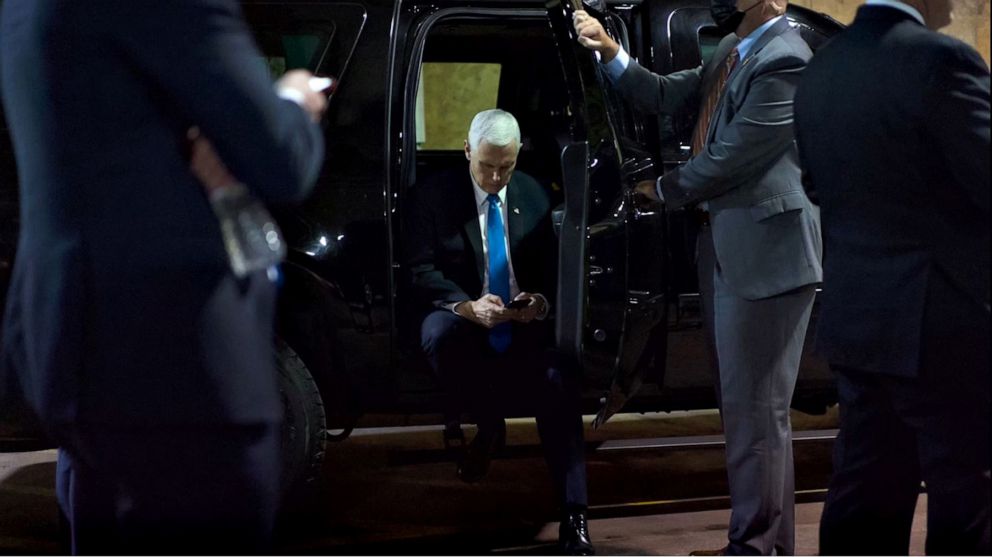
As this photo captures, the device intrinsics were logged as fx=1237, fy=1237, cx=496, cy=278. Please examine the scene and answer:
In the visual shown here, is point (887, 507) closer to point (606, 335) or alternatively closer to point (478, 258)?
point (606, 335)

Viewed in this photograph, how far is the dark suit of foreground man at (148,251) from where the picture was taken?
65.7 inches

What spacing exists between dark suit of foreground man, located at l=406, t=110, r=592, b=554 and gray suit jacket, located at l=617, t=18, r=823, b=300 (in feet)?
2.72

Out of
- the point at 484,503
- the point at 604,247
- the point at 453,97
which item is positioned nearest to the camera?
the point at 604,247

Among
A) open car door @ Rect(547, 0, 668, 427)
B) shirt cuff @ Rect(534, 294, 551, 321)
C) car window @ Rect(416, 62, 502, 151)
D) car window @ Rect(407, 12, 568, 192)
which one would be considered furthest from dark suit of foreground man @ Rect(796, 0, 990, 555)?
car window @ Rect(416, 62, 502, 151)

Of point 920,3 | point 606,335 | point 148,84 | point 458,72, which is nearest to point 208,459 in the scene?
point 148,84

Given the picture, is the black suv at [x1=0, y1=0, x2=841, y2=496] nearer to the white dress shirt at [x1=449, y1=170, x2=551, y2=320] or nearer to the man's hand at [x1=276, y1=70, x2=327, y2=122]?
the white dress shirt at [x1=449, y1=170, x2=551, y2=320]

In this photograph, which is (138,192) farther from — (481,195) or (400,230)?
(481,195)

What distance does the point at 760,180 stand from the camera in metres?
3.52

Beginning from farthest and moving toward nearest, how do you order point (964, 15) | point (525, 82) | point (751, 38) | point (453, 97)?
1. point (453, 97)
2. point (964, 15)
3. point (525, 82)
4. point (751, 38)

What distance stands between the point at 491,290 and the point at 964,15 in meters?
6.48

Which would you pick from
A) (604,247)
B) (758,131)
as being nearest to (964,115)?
Result: (758,131)

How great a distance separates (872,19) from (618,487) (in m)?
2.87

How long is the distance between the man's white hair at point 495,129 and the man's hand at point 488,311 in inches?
21.2

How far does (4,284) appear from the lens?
13.1 ft
